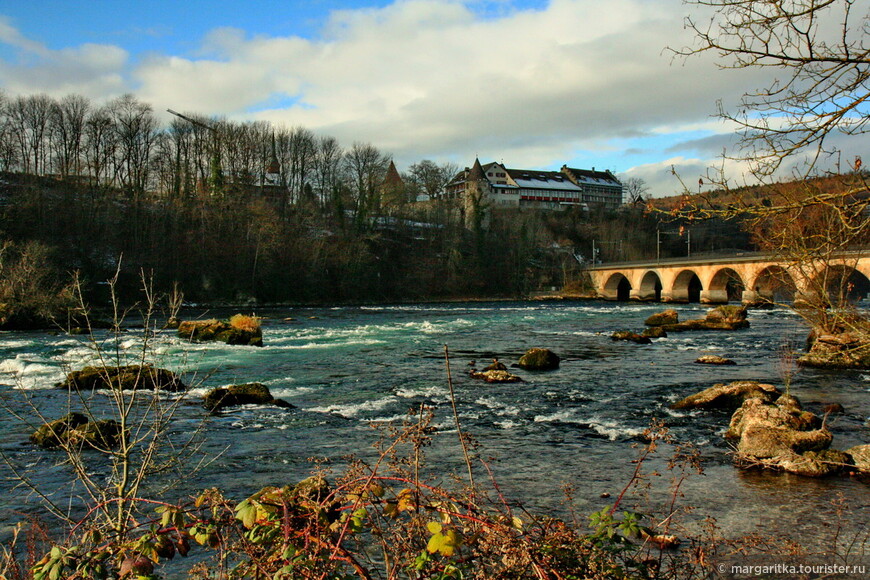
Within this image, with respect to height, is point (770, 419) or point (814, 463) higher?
point (770, 419)

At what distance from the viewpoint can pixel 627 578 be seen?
2.70 m

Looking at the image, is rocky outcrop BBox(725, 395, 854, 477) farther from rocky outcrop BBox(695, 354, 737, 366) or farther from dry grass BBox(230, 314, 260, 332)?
dry grass BBox(230, 314, 260, 332)

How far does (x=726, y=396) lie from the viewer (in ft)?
43.7

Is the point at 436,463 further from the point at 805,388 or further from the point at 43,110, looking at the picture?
the point at 43,110

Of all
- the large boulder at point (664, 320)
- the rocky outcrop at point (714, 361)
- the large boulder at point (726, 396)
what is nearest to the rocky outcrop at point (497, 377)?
the large boulder at point (726, 396)

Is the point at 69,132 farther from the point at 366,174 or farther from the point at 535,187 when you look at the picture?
Result: the point at 535,187

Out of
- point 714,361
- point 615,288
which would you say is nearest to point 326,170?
point 615,288

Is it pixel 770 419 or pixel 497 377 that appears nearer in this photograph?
pixel 770 419

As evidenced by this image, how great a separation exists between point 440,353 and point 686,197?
1894cm

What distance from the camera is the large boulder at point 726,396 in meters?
13.2

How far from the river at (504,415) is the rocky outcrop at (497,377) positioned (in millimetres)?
384

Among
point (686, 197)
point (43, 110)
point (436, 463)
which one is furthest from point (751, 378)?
→ point (43, 110)

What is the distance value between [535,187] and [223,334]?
111 metres

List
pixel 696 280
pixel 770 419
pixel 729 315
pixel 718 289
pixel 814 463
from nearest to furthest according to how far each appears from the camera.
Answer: pixel 814 463 < pixel 770 419 < pixel 729 315 < pixel 718 289 < pixel 696 280
